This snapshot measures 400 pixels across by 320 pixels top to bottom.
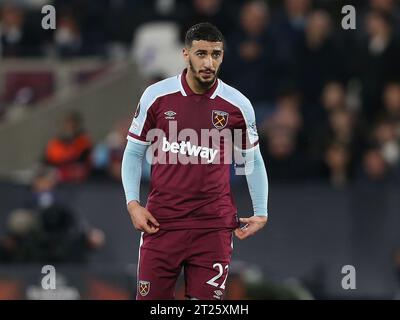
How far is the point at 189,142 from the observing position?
798 centimetres

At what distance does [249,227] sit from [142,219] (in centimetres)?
67

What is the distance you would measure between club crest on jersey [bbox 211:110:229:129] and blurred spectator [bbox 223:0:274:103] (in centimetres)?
562

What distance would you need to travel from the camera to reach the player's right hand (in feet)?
26.1

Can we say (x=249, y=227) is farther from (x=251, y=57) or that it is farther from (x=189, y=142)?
(x=251, y=57)

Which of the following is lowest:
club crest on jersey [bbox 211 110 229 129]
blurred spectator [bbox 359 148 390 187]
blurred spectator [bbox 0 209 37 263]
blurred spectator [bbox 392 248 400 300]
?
blurred spectator [bbox 392 248 400 300]

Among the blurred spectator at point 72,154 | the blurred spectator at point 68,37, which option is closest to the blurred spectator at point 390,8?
the blurred spectator at point 68,37

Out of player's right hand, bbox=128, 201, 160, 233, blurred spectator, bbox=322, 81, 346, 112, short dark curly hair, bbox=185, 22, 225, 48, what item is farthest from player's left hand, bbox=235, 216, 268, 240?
blurred spectator, bbox=322, 81, 346, 112

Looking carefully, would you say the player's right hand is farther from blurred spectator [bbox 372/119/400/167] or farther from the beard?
blurred spectator [bbox 372/119/400/167]

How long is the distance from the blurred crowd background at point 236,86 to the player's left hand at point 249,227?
156 inches

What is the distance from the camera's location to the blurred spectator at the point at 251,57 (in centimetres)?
1371

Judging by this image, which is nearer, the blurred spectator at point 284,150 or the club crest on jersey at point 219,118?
the club crest on jersey at point 219,118

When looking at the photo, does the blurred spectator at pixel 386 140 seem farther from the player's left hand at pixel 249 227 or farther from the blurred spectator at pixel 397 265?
the player's left hand at pixel 249 227

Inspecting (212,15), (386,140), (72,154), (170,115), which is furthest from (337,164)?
(170,115)
